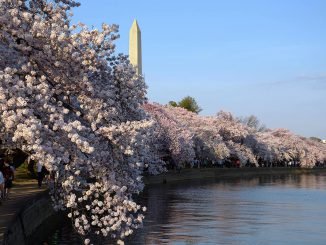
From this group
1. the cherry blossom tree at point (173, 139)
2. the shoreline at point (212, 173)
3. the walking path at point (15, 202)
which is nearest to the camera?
the walking path at point (15, 202)

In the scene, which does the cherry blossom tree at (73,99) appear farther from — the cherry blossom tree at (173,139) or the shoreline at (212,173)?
the cherry blossom tree at (173,139)

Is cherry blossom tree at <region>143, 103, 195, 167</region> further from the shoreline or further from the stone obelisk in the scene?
the stone obelisk

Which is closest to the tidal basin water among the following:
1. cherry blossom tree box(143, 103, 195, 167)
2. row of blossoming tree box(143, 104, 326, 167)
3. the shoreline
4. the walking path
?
the walking path

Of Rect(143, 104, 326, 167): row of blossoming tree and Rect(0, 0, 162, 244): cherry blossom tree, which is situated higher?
Rect(143, 104, 326, 167): row of blossoming tree

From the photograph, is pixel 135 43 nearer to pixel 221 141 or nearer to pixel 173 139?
pixel 221 141

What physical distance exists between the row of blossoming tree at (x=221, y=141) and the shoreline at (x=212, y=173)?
1588 millimetres

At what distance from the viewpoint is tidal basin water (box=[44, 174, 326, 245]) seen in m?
24.3

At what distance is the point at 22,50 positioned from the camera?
12.0 metres

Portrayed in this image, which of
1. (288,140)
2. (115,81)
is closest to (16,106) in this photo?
(115,81)

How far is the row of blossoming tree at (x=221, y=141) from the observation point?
67938mm

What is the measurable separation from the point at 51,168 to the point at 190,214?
2348cm

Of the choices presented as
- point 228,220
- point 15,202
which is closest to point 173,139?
point 228,220

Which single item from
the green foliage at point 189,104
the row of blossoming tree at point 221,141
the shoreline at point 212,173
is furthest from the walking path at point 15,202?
the green foliage at point 189,104

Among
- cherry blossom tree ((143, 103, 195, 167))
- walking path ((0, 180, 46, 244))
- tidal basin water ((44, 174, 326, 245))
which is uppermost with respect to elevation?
cherry blossom tree ((143, 103, 195, 167))
